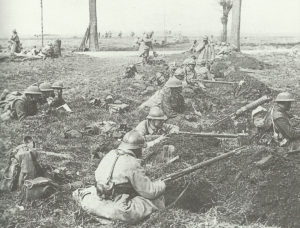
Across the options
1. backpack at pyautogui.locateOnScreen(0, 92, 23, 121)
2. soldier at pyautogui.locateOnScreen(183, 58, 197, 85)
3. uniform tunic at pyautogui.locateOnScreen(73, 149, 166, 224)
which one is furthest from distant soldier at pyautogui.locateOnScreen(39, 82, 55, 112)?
uniform tunic at pyautogui.locateOnScreen(73, 149, 166, 224)

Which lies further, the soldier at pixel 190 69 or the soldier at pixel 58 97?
the soldier at pixel 190 69

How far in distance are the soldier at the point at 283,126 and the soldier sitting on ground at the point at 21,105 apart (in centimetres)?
550

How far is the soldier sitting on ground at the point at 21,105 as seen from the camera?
30.8 feet

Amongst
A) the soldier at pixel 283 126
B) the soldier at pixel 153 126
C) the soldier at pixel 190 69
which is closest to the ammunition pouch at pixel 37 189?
the soldier at pixel 153 126

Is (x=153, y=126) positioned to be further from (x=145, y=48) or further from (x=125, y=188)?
(x=145, y=48)

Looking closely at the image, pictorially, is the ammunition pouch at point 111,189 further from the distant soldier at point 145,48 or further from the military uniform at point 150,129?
the distant soldier at point 145,48

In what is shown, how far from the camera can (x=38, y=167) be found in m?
5.72

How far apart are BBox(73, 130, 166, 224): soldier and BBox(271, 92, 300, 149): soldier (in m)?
2.73

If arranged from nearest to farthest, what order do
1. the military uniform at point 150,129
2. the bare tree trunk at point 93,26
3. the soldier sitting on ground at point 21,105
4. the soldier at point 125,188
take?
the soldier at point 125,188 < the military uniform at point 150,129 < the soldier sitting on ground at point 21,105 < the bare tree trunk at point 93,26

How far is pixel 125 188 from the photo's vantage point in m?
4.70

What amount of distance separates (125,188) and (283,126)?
314 cm

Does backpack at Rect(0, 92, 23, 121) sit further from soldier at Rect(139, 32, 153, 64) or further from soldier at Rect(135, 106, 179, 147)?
soldier at Rect(139, 32, 153, 64)

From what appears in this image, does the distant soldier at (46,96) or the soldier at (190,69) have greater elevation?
Answer: the soldier at (190,69)

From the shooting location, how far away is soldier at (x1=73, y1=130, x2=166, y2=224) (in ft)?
15.1
